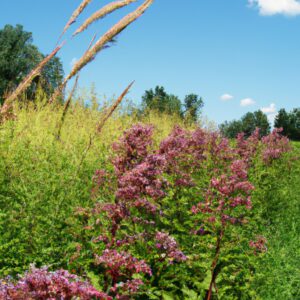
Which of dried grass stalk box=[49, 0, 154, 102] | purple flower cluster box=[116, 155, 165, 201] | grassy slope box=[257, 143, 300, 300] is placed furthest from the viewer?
grassy slope box=[257, 143, 300, 300]

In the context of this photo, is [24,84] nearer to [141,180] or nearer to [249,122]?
[141,180]

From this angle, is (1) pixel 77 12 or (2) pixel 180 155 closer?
(1) pixel 77 12

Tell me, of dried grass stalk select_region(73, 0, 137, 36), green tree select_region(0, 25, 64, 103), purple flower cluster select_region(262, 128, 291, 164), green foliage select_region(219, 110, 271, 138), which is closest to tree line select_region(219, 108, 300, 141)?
green foliage select_region(219, 110, 271, 138)

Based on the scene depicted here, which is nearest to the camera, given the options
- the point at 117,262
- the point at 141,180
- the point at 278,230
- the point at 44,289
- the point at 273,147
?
the point at 44,289

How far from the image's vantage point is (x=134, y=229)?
11.7 feet

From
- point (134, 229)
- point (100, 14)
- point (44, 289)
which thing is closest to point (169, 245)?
point (134, 229)

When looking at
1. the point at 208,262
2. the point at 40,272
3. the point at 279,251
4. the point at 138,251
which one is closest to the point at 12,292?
the point at 40,272

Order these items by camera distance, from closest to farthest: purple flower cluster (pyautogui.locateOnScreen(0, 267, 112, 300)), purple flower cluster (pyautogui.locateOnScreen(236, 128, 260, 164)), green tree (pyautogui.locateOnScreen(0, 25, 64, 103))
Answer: purple flower cluster (pyautogui.locateOnScreen(0, 267, 112, 300)) → purple flower cluster (pyautogui.locateOnScreen(236, 128, 260, 164)) → green tree (pyautogui.locateOnScreen(0, 25, 64, 103))

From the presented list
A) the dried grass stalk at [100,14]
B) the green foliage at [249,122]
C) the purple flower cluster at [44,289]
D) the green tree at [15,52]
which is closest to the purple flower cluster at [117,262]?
the purple flower cluster at [44,289]

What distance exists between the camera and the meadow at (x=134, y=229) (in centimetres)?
306

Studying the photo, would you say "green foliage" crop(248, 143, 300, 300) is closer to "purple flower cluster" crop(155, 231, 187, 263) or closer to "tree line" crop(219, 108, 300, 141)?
"purple flower cluster" crop(155, 231, 187, 263)

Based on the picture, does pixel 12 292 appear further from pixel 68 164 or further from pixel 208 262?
pixel 68 164

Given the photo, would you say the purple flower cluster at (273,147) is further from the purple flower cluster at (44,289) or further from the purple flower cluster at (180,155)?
the purple flower cluster at (44,289)

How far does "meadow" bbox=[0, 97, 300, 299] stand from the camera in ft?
10.0
